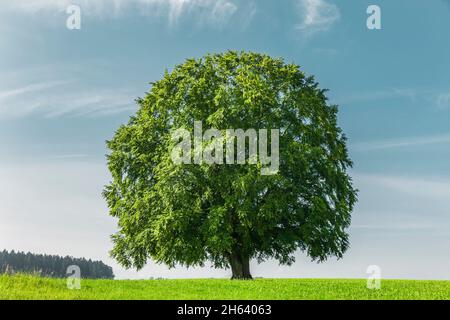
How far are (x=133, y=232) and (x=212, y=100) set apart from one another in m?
9.66

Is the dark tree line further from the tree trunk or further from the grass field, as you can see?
the grass field

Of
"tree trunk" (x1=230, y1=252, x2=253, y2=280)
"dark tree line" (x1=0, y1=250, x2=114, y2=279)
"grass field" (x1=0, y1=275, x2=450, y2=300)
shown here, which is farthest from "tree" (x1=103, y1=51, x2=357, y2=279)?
"dark tree line" (x1=0, y1=250, x2=114, y2=279)

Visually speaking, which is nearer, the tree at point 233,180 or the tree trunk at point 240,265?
the tree at point 233,180

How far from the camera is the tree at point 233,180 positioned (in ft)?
101

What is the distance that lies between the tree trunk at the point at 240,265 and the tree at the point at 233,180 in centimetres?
6

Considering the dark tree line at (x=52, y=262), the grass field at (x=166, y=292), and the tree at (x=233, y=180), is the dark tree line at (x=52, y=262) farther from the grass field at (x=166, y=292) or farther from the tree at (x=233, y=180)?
the grass field at (x=166, y=292)

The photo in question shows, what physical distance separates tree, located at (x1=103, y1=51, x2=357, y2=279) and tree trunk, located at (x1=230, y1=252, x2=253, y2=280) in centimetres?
6

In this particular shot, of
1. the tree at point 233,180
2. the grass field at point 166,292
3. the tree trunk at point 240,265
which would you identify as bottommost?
the grass field at point 166,292

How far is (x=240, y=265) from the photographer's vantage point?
109 ft

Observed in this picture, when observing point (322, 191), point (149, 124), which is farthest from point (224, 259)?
point (149, 124)

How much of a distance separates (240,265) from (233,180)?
6.23m

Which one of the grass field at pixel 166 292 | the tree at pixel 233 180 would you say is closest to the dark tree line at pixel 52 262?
the tree at pixel 233 180
